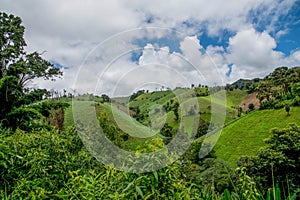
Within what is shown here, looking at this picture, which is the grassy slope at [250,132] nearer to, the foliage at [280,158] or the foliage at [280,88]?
the foliage at [280,88]

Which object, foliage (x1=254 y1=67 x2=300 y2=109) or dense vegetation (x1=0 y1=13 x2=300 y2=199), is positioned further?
foliage (x1=254 y1=67 x2=300 y2=109)

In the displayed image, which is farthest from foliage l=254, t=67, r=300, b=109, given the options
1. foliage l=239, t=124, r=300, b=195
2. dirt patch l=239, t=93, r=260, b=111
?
foliage l=239, t=124, r=300, b=195

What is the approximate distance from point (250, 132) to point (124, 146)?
36.7 meters

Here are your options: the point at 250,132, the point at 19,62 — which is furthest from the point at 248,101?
the point at 19,62

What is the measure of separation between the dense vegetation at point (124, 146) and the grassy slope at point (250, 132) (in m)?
0.15

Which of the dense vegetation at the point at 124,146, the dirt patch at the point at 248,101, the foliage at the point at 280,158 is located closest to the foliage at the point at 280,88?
the dense vegetation at the point at 124,146

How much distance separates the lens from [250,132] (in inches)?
1481

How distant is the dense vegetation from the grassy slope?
0.50ft

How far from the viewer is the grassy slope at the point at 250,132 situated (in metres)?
33.1

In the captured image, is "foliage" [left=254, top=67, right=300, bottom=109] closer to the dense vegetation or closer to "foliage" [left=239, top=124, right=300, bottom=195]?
the dense vegetation

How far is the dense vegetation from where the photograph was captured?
1468mm

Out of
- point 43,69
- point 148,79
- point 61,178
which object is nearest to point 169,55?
point 148,79

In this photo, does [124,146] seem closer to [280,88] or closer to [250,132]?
[250,132]

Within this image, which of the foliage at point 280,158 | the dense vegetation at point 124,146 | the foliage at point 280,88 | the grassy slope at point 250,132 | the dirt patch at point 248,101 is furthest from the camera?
the dirt patch at point 248,101
